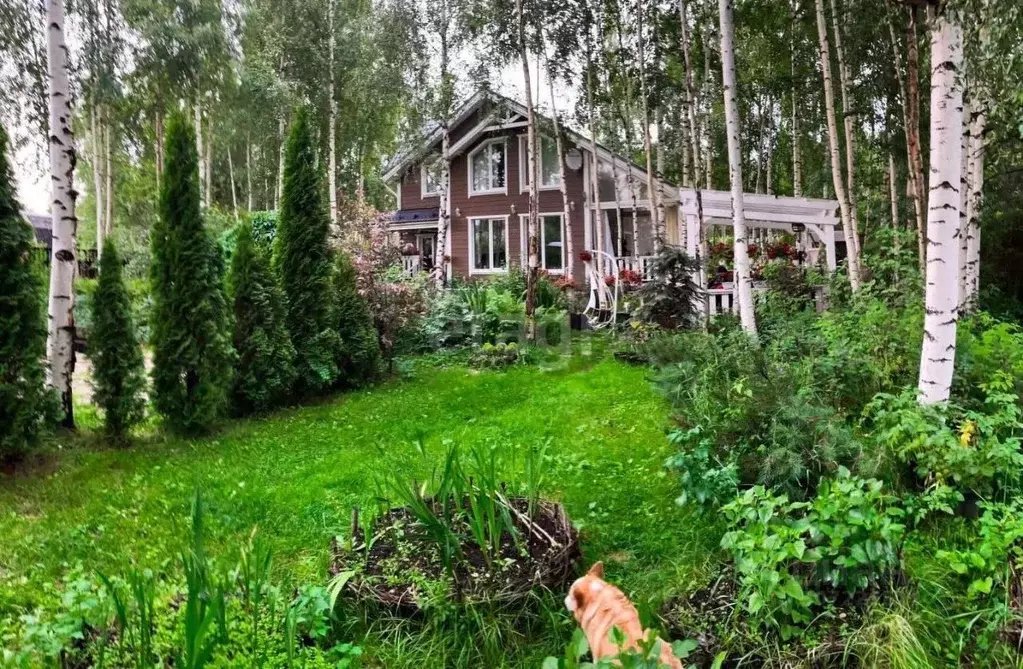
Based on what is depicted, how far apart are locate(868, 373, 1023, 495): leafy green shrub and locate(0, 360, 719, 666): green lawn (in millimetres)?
1123

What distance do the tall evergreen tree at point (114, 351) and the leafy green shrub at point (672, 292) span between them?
19.0 ft

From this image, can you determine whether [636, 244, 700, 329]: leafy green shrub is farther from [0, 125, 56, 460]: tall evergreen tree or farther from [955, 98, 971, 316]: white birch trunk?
[0, 125, 56, 460]: tall evergreen tree

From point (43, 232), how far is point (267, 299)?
3105cm

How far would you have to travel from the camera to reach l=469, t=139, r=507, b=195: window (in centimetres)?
1841

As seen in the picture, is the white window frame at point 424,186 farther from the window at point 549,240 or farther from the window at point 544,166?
the window at point 549,240

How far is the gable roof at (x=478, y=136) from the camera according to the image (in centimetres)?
1547

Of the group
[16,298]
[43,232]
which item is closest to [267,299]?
[16,298]

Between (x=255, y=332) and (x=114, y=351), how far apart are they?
130cm

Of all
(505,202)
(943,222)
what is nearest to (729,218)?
(943,222)

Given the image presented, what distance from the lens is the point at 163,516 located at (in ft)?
12.7

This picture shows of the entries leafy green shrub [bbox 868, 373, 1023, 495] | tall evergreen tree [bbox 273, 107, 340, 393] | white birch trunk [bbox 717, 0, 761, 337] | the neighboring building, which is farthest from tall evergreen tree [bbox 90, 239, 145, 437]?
the neighboring building

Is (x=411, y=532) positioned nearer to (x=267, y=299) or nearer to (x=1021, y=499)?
(x=1021, y=499)

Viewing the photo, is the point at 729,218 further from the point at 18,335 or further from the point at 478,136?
the point at 478,136

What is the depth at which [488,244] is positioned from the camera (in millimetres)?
18844
